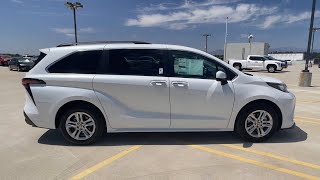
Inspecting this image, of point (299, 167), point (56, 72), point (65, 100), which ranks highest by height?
point (56, 72)

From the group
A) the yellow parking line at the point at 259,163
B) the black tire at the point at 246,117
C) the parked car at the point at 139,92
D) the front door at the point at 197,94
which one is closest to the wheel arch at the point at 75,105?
the parked car at the point at 139,92

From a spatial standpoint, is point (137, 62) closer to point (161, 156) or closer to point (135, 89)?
point (135, 89)

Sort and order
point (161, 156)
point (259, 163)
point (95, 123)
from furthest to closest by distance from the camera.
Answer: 1. point (95, 123)
2. point (161, 156)
3. point (259, 163)

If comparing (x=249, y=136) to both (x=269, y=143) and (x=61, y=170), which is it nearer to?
(x=269, y=143)

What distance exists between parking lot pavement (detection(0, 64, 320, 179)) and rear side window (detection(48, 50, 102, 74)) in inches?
51.3

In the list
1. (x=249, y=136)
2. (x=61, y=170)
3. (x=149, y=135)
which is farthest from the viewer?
(x=149, y=135)

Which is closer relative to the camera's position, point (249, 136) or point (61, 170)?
point (61, 170)

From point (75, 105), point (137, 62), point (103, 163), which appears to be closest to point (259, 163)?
point (103, 163)

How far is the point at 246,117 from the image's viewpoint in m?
5.14

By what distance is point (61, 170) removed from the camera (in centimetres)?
405

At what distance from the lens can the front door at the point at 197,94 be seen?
4.94 meters

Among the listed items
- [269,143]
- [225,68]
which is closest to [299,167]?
[269,143]

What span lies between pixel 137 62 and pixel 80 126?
4.81ft

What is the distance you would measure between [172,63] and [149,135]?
59.6 inches
